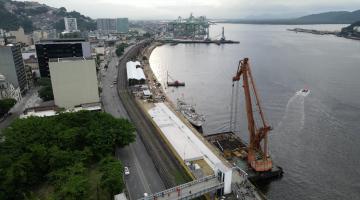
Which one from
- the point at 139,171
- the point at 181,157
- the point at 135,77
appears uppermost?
the point at 135,77

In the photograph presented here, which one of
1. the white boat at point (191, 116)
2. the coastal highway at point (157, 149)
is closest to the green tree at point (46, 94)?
the coastal highway at point (157, 149)

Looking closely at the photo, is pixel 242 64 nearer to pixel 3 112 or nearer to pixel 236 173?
pixel 236 173

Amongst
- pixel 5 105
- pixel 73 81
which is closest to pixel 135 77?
pixel 73 81

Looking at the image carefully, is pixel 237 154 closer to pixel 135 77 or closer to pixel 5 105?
pixel 5 105

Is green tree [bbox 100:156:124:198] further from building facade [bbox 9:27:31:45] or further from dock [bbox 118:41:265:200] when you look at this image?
building facade [bbox 9:27:31:45]

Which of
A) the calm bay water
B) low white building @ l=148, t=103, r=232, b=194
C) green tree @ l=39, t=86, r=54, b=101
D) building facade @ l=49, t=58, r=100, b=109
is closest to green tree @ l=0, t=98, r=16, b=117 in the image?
green tree @ l=39, t=86, r=54, b=101

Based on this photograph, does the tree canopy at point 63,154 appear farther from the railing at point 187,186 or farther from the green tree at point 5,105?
the green tree at point 5,105
